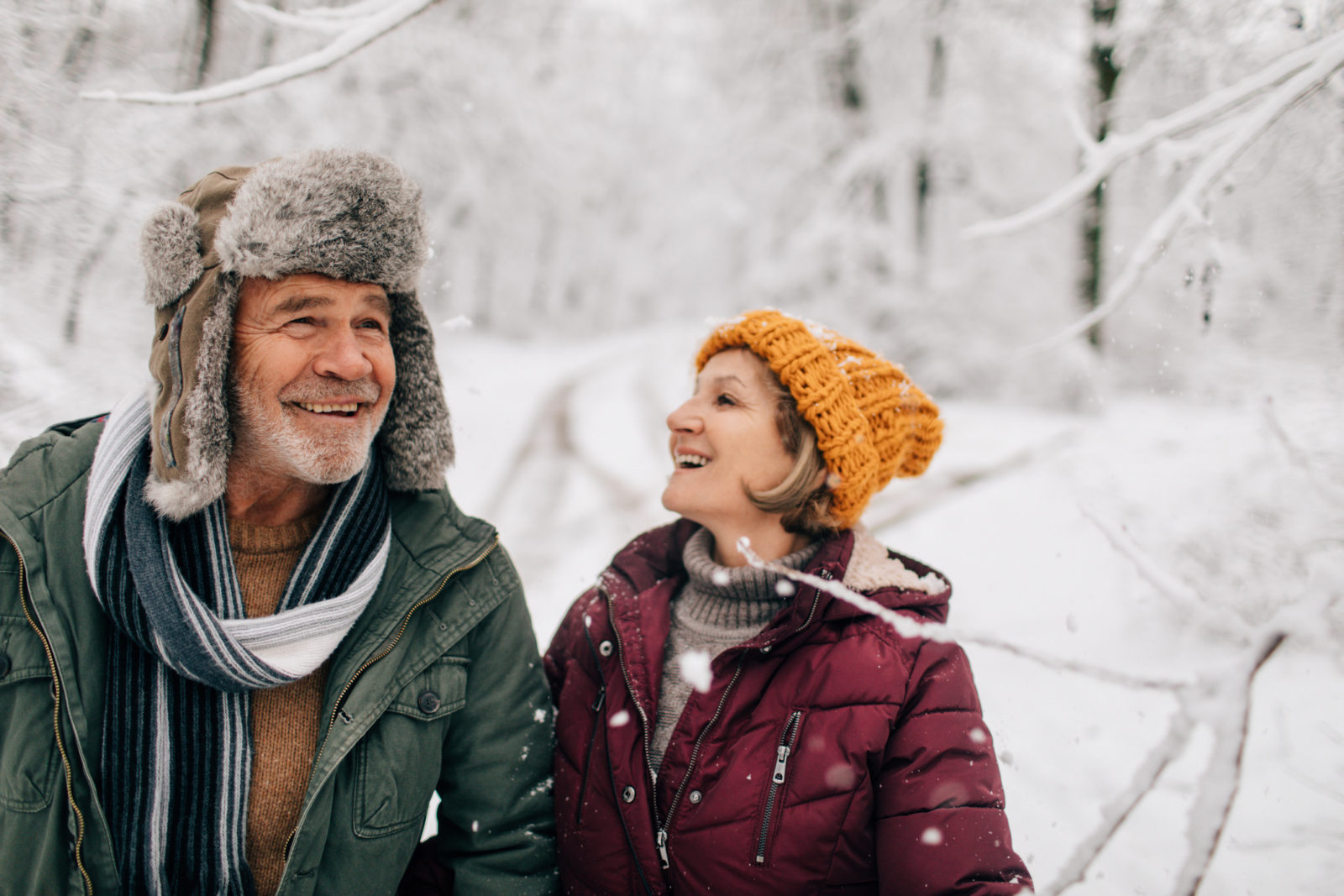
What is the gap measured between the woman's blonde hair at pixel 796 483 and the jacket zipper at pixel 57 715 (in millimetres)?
1674

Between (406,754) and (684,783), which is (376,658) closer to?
(406,754)

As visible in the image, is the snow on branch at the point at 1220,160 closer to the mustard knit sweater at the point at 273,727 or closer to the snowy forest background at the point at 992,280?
the snowy forest background at the point at 992,280

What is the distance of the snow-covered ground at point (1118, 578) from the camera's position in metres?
1.38

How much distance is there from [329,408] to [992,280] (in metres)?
11.5

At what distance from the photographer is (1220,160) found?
69.6 inches

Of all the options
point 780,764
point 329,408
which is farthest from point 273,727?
point 780,764

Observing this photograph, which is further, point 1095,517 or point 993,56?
point 993,56

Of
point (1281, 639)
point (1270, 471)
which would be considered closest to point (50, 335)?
point (1281, 639)

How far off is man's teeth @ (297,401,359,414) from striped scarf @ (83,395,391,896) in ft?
1.21

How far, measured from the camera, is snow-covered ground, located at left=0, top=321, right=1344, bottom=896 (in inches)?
54.3

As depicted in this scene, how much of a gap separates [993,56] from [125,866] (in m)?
11.7

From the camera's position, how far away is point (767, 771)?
168 centimetres

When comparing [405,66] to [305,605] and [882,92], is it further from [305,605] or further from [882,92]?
[882,92]

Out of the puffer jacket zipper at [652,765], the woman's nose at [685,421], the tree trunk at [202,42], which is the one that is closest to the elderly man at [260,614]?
the puffer jacket zipper at [652,765]
